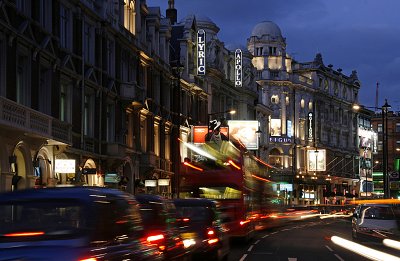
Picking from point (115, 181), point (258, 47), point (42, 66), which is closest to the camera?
point (42, 66)

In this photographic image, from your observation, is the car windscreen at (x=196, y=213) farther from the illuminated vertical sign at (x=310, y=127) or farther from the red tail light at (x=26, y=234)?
the illuminated vertical sign at (x=310, y=127)

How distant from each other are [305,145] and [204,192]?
255ft

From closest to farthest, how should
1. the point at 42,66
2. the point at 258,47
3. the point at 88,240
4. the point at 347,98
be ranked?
the point at 88,240
the point at 42,66
the point at 258,47
the point at 347,98

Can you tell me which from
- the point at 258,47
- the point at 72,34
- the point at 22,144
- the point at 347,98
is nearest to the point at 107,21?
the point at 72,34

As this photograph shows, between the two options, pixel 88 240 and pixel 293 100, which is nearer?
pixel 88 240

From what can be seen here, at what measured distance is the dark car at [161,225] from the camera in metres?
12.8

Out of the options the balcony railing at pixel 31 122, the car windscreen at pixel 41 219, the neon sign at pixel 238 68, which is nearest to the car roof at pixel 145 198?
the car windscreen at pixel 41 219

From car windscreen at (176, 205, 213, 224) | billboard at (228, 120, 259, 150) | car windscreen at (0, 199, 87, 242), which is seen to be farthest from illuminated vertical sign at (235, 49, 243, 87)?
car windscreen at (0, 199, 87, 242)

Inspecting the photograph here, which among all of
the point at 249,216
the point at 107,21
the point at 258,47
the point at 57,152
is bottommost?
the point at 249,216

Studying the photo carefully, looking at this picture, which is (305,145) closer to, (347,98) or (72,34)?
(347,98)

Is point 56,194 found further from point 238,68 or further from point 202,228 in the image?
point 238,68

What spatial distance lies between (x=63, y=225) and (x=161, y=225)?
162 inches

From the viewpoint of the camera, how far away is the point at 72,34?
35.2m

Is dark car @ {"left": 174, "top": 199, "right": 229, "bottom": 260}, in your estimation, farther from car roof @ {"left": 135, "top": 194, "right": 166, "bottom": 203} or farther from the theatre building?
the theatre building
